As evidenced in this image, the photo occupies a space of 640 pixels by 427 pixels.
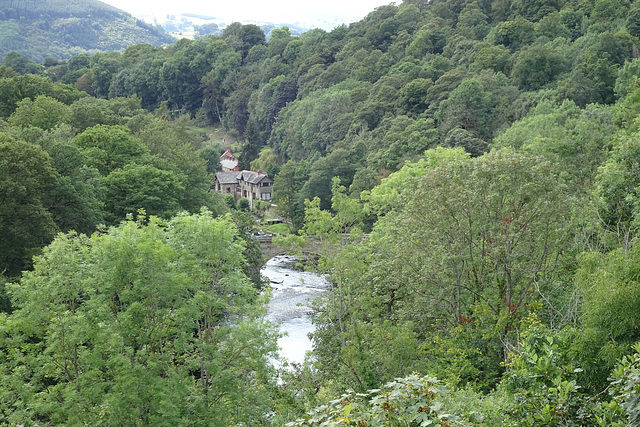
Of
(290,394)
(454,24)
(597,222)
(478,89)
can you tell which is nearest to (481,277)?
(597,222)

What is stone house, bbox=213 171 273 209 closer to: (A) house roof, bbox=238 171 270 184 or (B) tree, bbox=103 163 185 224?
(A) house roof, bbox=238 171 270 184

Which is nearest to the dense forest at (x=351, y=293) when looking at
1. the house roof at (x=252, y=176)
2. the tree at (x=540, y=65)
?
the tree at (x=540, y=65)

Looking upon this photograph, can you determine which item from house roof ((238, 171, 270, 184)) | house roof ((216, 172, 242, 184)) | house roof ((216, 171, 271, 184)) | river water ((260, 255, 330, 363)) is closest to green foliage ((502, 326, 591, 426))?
river water ((260, 255, 330, 363))

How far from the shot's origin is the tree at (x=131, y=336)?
17359 millimetres

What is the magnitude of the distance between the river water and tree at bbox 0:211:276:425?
16.4 meters

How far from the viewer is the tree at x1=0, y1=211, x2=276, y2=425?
57.0 feet

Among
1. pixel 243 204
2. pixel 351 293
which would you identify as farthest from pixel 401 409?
pixel 243 204

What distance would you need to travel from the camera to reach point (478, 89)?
64125 millimetres

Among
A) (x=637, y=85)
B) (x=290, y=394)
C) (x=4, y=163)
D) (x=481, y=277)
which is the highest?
(x=637, y=85)

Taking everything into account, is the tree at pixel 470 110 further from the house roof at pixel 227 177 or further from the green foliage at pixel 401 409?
the green foliage at pixel 401 409

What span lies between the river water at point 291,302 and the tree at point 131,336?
16.4m

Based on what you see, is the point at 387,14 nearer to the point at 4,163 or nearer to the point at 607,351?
the point at 4,163

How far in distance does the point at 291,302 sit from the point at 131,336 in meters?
32.5

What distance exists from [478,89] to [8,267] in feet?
169
